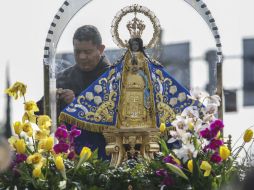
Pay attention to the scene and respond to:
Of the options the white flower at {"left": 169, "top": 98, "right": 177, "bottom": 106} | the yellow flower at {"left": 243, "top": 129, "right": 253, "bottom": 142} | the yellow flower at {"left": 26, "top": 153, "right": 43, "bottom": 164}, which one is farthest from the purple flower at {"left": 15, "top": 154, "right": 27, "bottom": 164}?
the white flower at {"left": 169, "top": 98, "right": 177, "bottom": 106}

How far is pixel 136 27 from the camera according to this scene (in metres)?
10.2

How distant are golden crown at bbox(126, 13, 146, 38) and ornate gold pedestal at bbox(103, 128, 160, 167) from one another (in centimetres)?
103

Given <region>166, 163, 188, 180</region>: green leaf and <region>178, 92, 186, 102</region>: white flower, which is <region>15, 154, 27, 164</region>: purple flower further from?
<region>178, 92, 186, 102</region>: white flower

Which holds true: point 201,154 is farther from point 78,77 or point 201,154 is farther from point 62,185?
point 78,77

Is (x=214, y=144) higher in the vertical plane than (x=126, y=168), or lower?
higher

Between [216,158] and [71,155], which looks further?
[71,155]

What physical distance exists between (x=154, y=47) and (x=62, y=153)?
2369 millimetres

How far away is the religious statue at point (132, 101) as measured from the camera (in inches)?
385

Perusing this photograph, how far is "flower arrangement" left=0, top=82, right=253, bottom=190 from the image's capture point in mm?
8148

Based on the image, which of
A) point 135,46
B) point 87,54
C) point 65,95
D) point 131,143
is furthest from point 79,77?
point 131,143

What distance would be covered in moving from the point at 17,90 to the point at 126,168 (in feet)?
3.74

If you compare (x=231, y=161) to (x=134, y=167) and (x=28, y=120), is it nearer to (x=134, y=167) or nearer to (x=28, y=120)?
(x=134, y=167)

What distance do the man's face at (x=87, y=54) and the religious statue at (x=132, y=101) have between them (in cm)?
80

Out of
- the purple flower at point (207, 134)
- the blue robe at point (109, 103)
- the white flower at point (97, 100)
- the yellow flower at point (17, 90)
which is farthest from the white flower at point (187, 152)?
the white flower at point (97, 100)
